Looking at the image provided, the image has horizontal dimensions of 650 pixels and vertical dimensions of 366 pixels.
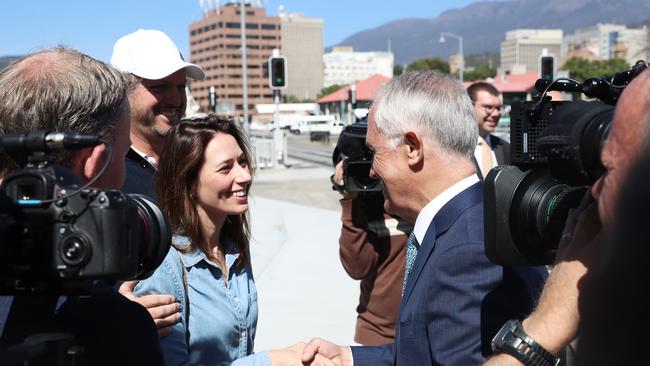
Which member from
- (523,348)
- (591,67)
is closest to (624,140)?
(523,348)

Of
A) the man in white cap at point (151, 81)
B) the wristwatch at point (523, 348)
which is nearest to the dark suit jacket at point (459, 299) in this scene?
the wristwatch at point (523, 348)

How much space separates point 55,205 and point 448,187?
151cm

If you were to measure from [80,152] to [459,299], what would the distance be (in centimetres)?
115

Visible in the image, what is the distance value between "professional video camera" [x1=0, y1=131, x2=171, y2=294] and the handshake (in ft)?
4.50

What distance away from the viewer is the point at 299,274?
314 inches

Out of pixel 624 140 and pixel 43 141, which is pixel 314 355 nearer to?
pixel 43 141

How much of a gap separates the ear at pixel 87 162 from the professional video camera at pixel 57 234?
39cm

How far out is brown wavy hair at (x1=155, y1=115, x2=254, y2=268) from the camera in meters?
2.98

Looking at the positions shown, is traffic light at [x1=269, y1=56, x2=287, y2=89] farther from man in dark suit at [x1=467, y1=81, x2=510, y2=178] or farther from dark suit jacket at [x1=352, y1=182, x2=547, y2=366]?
dark suit jacket at [x1=352, y1=182, x2=547, y2=366]

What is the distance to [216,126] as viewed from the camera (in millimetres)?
3168

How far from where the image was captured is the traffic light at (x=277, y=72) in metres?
18.0

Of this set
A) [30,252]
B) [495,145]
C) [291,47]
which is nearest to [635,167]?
[30,252]

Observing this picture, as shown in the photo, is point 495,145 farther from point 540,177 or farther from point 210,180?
point 540,177

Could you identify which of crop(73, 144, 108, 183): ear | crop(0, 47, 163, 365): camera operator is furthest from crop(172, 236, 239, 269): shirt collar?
crop(73, 144, 108, 183): ear
